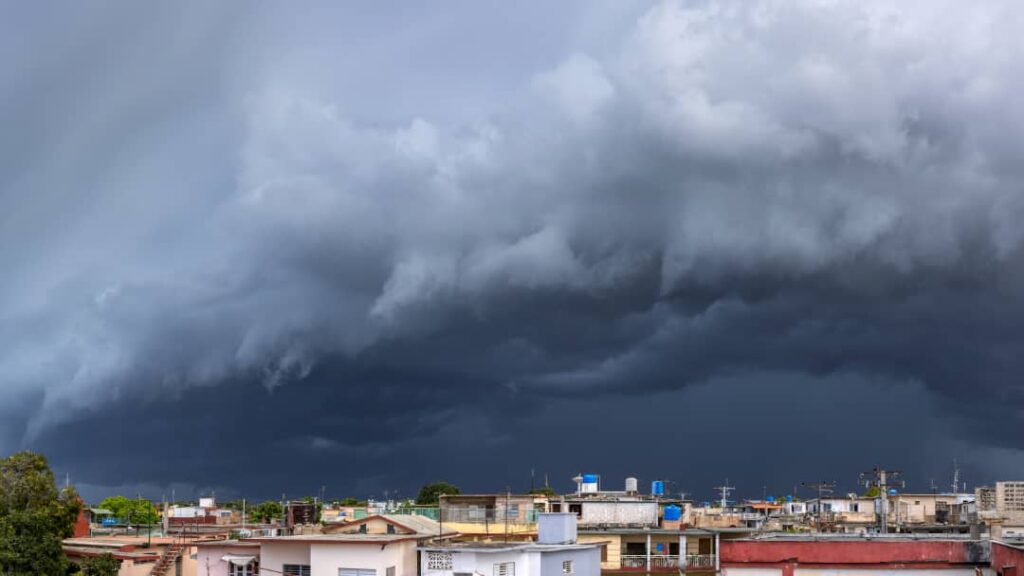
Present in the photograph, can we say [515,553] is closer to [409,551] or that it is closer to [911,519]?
[409,551]

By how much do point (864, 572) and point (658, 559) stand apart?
3492 cm

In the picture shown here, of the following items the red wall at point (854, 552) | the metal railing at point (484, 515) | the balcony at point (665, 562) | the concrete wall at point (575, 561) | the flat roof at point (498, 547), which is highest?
the metal railing at point (484, 515)

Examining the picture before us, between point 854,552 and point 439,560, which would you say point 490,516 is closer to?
point 439,560

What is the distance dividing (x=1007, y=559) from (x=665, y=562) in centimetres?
3800

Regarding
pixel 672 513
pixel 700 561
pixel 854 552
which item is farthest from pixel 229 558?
pixel 672 513

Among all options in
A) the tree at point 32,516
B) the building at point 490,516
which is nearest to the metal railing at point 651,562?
the building at point 490,516

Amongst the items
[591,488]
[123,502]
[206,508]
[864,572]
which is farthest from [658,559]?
[123,502]

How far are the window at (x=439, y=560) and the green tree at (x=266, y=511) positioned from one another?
77.6m

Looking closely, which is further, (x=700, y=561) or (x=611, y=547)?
(x=611, y=547)

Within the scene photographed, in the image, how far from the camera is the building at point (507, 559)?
2004 inches

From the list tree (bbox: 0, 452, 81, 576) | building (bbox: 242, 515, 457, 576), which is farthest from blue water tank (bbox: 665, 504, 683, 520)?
tree (bbox: 0, 452, 81, 576)

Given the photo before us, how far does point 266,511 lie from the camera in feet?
444

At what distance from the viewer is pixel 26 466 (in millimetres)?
67562

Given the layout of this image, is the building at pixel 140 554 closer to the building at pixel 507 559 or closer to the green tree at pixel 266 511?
the building at pixel 507 559
